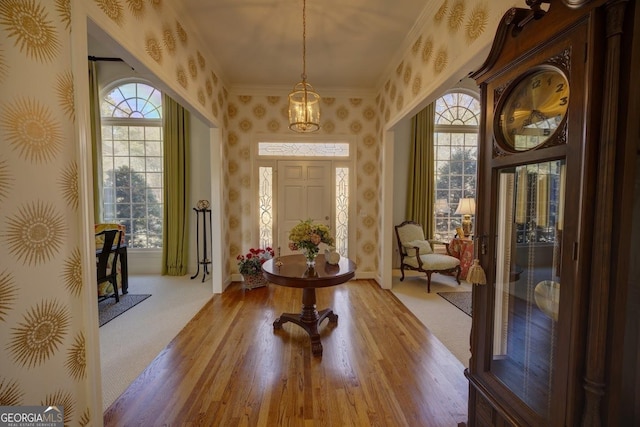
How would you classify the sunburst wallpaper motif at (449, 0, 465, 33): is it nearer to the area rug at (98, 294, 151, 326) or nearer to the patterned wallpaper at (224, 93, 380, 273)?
the patterned wallpaper at (224, 93, 380, 273)

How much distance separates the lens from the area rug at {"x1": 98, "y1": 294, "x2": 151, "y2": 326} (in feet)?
10.5

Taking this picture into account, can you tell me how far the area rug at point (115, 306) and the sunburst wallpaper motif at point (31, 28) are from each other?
112 inches

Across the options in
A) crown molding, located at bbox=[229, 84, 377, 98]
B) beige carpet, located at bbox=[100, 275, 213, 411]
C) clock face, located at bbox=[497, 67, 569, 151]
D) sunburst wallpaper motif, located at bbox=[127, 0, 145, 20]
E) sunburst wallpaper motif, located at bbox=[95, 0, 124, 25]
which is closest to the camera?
clock face, located at bbox=[497, 67, 569, 151]

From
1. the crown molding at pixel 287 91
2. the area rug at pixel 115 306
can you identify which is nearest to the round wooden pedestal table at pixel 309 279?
the area rug at pixel 115 306

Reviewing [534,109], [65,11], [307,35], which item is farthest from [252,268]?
[534,109]

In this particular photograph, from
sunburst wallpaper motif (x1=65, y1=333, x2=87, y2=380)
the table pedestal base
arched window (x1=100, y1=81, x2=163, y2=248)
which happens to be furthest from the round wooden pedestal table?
arched window (x1=100, y1=81, x2=163, y2=248)

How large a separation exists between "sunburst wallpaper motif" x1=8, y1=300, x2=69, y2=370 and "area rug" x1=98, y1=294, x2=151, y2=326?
2098mm

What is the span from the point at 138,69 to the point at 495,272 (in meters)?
2.82

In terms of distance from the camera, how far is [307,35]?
121 inches

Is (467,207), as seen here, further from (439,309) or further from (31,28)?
(31,28)

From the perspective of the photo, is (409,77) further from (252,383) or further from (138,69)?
(252,383)

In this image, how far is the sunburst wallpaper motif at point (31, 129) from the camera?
46.2 inches

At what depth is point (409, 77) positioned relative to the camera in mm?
3197

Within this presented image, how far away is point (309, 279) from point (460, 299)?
2.52 meters
